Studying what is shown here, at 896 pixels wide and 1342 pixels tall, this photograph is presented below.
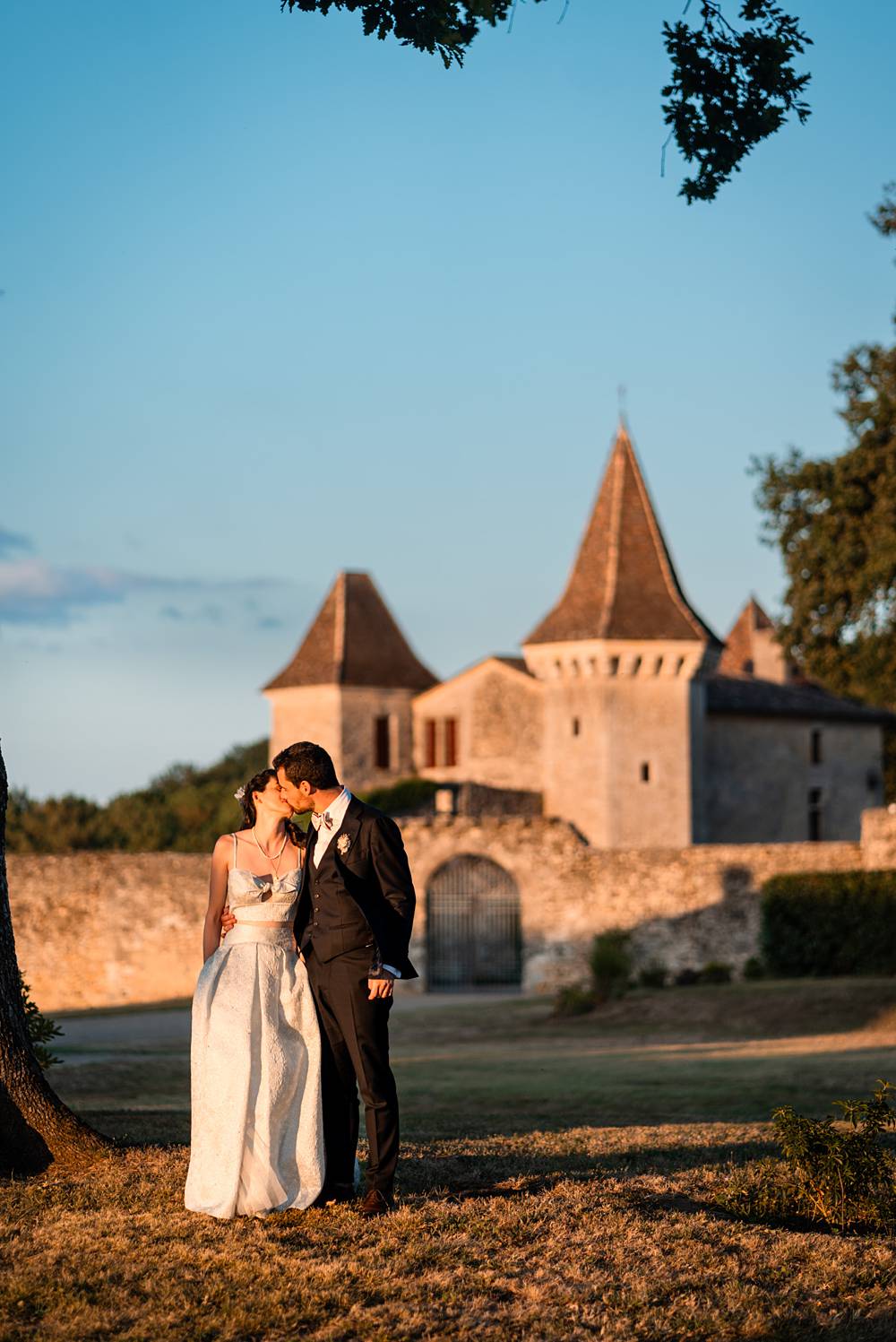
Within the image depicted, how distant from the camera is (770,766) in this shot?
4394 centimetres

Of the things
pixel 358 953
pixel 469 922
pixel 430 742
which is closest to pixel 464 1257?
pixel 358 953

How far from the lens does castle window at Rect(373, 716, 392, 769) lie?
44.7 m

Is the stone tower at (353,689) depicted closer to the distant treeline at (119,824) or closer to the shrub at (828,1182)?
the distant treeline at (119,824)

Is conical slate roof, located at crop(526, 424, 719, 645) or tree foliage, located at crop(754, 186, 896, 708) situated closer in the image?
tree foliage, located at crop(754, 186, 896, 708)

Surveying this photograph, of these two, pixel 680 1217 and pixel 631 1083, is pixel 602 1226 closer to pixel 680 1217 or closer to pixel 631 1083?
pixel 680 1217

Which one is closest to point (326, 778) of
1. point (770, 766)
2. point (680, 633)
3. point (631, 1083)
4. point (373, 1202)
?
point (373, 1202)

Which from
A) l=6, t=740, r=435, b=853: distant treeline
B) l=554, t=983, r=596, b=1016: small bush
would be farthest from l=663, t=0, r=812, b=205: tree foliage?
l=6, t=740, r=435, b=853: distant treeline

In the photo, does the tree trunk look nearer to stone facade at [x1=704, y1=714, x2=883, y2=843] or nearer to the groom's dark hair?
the groom's dark hair

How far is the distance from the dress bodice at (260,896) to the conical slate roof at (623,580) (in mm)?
32009

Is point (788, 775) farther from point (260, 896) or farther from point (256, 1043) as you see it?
point (256, 1043)

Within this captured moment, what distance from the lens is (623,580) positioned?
133 ft

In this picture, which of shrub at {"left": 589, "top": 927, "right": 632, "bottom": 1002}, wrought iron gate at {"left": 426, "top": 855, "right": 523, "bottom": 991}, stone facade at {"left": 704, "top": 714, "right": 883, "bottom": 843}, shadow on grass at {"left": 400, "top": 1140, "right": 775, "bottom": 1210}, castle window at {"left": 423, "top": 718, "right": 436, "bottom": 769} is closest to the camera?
shadow on grass at {"left": 400, "top": 1140, "right": 775, "bottom": 1210}

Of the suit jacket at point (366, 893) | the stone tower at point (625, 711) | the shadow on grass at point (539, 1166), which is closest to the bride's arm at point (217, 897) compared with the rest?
the suit jacket at point (366, 893)

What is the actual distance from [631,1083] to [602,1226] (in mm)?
8955
